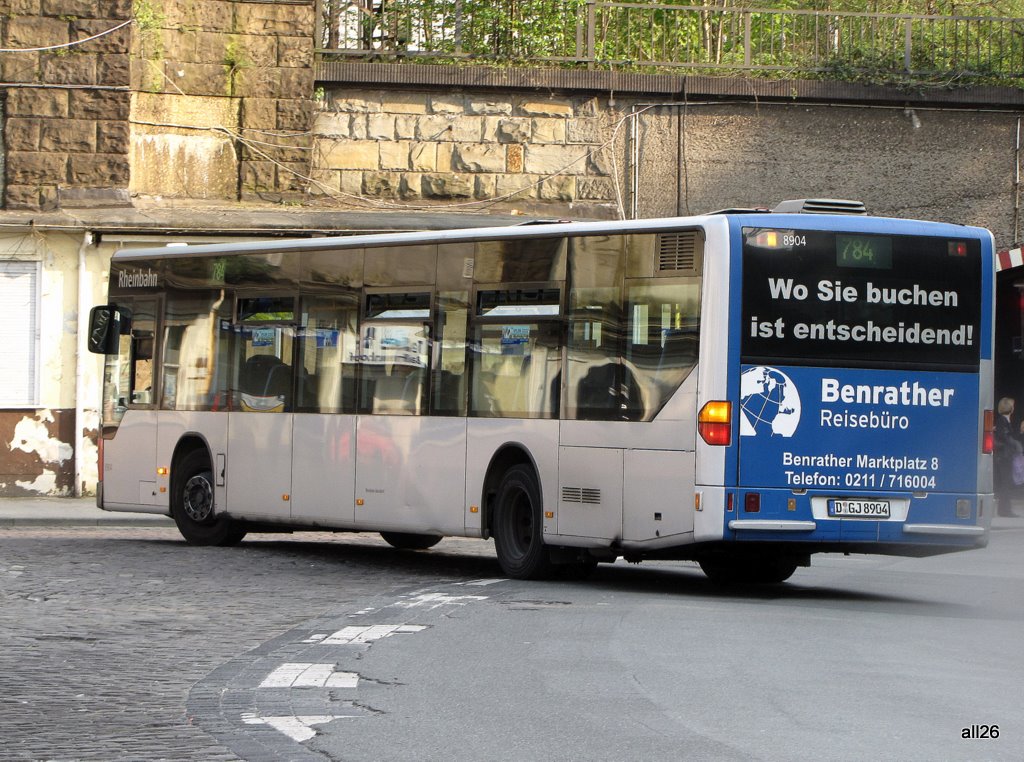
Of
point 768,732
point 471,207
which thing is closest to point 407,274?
point 768,732

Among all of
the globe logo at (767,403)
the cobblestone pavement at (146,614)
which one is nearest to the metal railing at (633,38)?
the cobblestone pavement at (146,614)

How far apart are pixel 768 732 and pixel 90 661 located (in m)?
4.10

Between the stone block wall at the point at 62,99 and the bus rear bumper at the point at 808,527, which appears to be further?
the stone block wall at the point at 62,99

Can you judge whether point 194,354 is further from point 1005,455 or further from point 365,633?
point 1005,455

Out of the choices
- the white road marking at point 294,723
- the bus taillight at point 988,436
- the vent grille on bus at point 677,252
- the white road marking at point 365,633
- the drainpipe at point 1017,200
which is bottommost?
the white road marking at point 365,633

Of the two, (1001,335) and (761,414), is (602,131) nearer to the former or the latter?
(1001,335)

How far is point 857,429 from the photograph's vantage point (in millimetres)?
12969

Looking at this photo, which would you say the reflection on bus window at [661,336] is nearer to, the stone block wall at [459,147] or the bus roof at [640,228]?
the bus roof at [640,228]

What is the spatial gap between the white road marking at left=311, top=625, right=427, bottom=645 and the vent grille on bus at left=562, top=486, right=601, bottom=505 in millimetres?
2642

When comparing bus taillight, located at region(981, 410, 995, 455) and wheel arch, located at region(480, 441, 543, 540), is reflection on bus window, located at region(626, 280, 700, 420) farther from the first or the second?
bus taillight, located at region(981, 410, 995, 455)

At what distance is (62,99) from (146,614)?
15522 millimetres

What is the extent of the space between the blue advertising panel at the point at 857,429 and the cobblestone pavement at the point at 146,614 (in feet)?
10.3

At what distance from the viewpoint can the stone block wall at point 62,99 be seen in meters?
25.9

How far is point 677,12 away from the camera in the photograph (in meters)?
26.9
